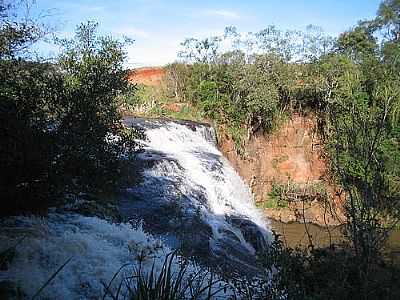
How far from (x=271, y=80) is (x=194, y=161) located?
288 inches

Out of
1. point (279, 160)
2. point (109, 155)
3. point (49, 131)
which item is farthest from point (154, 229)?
point (279, 160)

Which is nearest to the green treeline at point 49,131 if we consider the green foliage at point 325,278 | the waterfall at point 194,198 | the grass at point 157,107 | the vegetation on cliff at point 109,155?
the vegetation on cliff at point 109,155

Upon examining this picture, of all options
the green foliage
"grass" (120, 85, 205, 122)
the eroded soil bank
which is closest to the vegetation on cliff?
the green foliage

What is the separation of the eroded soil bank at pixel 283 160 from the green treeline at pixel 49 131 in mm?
10977

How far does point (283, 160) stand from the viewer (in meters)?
19.1

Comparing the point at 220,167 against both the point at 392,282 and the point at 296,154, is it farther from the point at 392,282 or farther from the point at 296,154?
the point at 392,282

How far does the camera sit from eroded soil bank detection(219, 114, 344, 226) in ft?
60.3

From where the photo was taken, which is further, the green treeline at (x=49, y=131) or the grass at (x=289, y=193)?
the grass at (x=289, y=193)

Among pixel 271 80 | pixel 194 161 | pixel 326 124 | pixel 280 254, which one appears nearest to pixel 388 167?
pixel 326 124

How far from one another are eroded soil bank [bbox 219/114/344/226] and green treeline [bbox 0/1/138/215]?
11.0 m

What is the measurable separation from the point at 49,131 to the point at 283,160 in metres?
14.0

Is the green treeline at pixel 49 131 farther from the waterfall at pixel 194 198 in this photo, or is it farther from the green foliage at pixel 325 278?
the green foliage at pixel 325 278

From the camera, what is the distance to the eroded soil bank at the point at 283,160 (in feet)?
60.3

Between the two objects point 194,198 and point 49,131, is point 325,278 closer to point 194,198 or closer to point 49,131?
point 49,131
